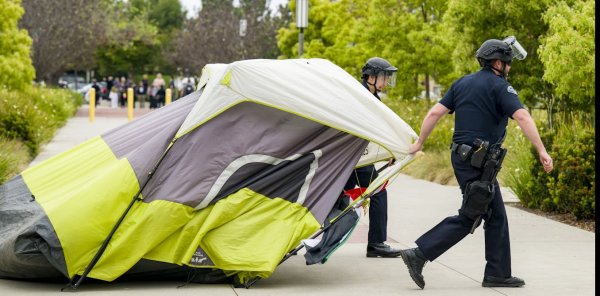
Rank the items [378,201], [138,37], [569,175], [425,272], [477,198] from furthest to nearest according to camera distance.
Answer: [138,37], [569,175], [378,201], [425,272], [477,198]

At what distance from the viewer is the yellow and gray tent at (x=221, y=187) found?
777cm

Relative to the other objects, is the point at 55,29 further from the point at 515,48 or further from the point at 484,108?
the point at 484,108

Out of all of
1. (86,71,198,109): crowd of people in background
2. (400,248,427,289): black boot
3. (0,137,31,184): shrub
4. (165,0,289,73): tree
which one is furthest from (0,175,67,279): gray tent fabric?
(165,0,289,73): tree

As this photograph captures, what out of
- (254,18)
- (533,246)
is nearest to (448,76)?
(533,246)

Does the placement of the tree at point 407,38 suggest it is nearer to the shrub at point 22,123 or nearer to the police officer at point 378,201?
the shrub at point 22,123

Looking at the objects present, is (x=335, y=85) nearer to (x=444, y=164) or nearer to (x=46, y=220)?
(x=46, y=220)

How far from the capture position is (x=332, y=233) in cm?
807

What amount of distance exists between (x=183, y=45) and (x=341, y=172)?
52551mm

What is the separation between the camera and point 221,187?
7.97 m

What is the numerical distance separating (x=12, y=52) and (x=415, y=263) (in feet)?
69.4

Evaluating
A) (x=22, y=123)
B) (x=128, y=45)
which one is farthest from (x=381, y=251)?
(x=128, y=45)

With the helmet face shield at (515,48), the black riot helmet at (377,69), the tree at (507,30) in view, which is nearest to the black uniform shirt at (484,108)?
the helmet face shield at (515,48)

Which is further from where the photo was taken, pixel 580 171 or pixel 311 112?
pixel 580 171

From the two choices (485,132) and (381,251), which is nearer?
(485,132)
